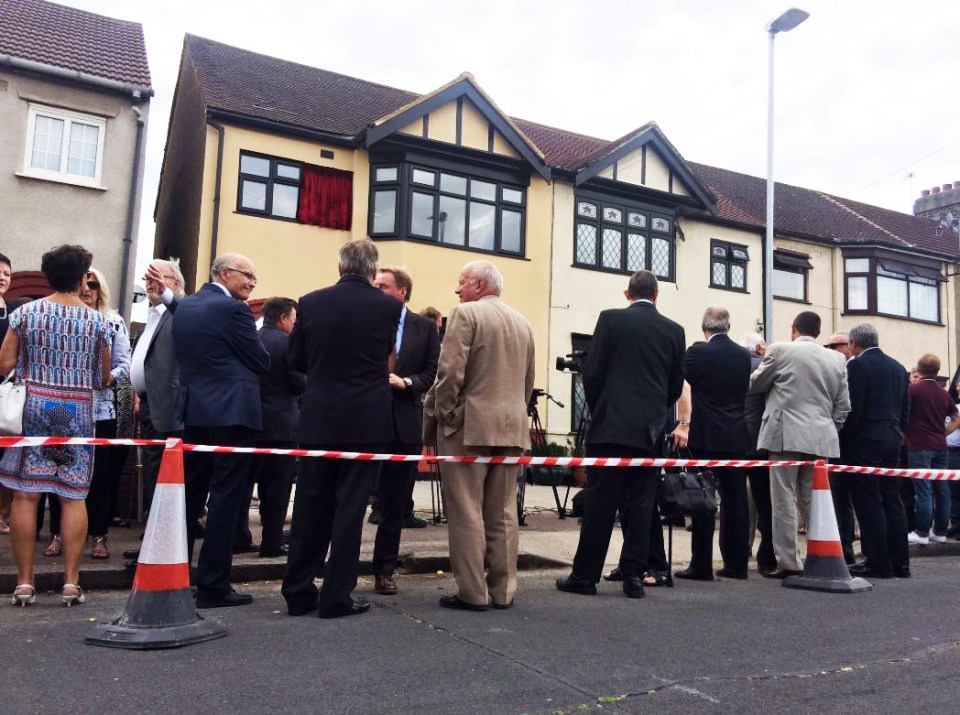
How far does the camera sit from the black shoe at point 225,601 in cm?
479

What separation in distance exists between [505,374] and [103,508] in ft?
9.95

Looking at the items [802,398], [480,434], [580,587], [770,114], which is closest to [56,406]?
[480,434]

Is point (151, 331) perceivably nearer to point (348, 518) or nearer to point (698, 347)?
point (348, 518)

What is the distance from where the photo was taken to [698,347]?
6477mm

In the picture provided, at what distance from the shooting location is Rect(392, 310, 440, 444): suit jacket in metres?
5.53

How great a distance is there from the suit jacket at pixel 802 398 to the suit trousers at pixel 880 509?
0.45 meters

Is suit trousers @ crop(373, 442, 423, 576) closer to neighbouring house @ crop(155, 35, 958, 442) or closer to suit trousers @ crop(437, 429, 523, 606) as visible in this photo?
suit trousers @ crop(437, 429, 523, 606)

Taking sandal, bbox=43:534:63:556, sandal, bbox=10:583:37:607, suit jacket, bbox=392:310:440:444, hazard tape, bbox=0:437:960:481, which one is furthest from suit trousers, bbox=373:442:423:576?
sandal, bbox=43:534:63:556

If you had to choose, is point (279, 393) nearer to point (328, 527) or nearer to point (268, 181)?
point (328, 527)

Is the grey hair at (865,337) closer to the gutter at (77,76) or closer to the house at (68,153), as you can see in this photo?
the house at (68,153)

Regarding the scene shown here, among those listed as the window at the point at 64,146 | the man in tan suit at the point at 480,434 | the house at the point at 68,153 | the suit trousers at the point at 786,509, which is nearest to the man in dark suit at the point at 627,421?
the man in tan suit at the point at 480,434

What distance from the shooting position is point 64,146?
15.1m

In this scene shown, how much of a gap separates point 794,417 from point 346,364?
12.5 ft

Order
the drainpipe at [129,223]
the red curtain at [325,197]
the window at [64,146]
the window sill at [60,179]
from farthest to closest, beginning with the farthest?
the red curtain at [325,197]
the drainpipe at [129,223]
the window at [64,146]
the window sill at [60,179]
